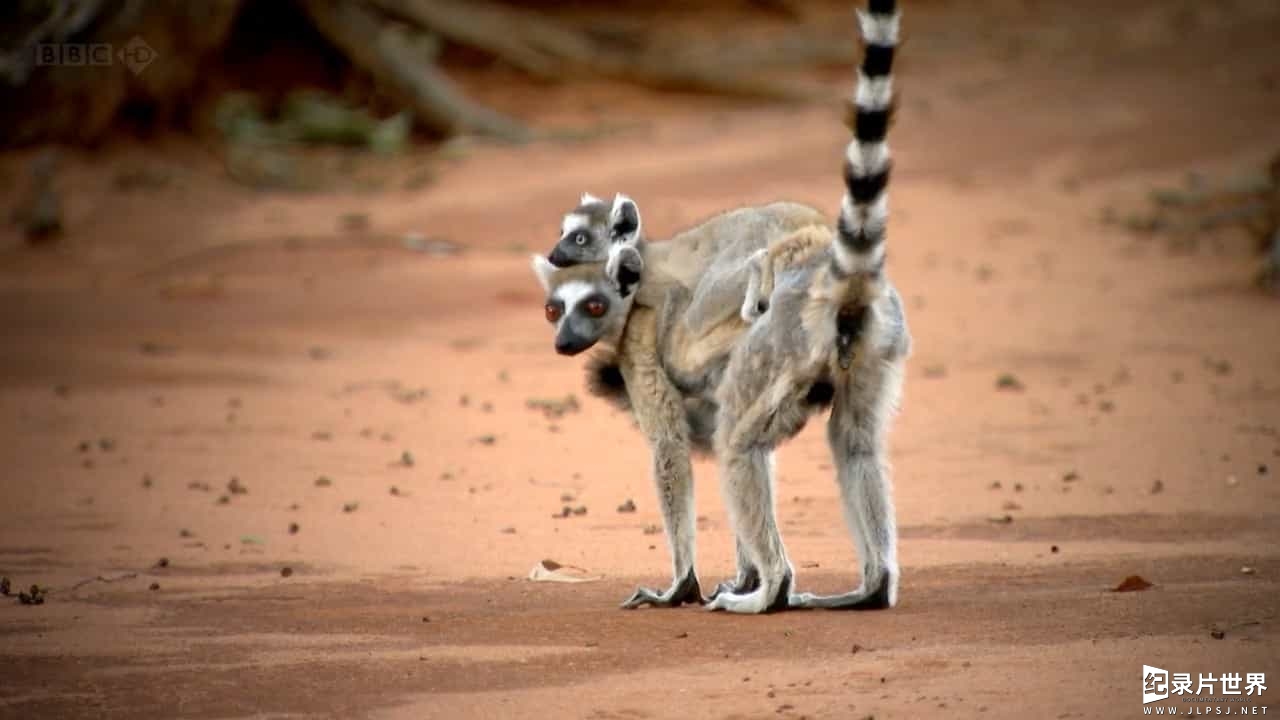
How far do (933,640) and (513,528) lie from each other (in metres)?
3.74

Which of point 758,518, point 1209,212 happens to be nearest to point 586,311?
point 758,518

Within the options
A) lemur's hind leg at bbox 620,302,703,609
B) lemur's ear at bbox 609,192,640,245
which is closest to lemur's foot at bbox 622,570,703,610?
lemur's hind leg at bbox 620,302,703,609

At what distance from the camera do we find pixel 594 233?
8711mm

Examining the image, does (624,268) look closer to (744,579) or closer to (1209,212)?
(744,579)

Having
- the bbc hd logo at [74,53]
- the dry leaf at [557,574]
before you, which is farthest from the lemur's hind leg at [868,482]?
the bbc hd logo at [74,53]

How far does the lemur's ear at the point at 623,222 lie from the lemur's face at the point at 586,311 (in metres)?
0.28

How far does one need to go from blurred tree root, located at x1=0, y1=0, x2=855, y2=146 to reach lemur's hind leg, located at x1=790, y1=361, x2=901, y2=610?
14.9 meters

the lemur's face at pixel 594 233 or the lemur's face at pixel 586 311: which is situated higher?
the lemur's face at pixel 594 233

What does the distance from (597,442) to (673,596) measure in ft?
16.7

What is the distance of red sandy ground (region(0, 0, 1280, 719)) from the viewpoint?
6.84m

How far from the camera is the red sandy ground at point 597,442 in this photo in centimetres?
684

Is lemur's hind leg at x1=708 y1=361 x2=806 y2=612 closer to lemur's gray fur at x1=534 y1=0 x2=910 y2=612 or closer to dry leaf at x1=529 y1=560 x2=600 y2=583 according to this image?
lemur's gray fur at x1=534 y1=0 x2=910 y2=612

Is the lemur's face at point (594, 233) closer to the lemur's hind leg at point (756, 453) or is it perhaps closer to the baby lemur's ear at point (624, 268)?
the baby lemur's ear at point (624, 268)

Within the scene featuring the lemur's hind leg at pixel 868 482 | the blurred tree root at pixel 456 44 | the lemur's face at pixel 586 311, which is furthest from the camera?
the blurred tree root at pixel 456 44
